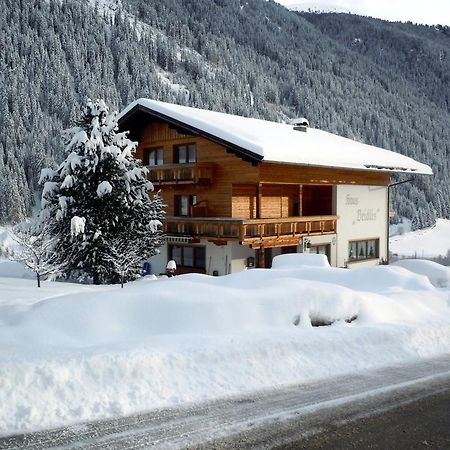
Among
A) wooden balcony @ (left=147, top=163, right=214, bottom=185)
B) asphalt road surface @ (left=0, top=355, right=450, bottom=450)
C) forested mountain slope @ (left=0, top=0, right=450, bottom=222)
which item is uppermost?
forested mountain slope @ (left=0, top=0, right=450, bottom=222)

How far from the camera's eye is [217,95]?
113m

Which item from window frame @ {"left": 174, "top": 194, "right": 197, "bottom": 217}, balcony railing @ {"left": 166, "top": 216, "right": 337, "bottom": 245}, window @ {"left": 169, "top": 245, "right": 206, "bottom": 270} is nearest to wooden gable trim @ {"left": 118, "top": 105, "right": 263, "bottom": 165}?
balcony railing @ {"left": 166, "top": 216, "right": 337, "bottom": 245}

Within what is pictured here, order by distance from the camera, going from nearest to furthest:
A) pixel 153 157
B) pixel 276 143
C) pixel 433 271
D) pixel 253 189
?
pixel 433 271, pixel 276 143, pixel 253 189, pixel 153 157

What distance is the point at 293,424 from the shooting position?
21.5ft

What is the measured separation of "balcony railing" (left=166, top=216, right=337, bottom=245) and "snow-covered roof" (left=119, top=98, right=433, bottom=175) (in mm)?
2934

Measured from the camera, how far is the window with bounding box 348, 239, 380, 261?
97.7ft

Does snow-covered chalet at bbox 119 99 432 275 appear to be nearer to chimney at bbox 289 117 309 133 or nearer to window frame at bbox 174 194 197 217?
window frame at bbox 174 194 197 217

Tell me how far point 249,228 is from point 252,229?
20 centimetres

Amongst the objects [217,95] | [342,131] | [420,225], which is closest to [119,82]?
[217,95]

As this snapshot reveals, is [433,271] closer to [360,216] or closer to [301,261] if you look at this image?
[301,261]

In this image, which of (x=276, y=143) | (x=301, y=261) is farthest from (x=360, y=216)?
(x=301, y=261)

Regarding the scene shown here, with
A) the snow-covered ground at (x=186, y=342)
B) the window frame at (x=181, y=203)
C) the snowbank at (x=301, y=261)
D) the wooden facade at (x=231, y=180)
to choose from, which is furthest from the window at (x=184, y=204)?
the snow-covered ground at (x=186, y=342)

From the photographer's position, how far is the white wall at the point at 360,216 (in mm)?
28719

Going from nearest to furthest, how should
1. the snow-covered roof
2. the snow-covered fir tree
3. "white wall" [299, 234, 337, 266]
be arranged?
the snow-covered fir tree, the snow-covered roof, "white wall" [299, 234, 337, 266]
